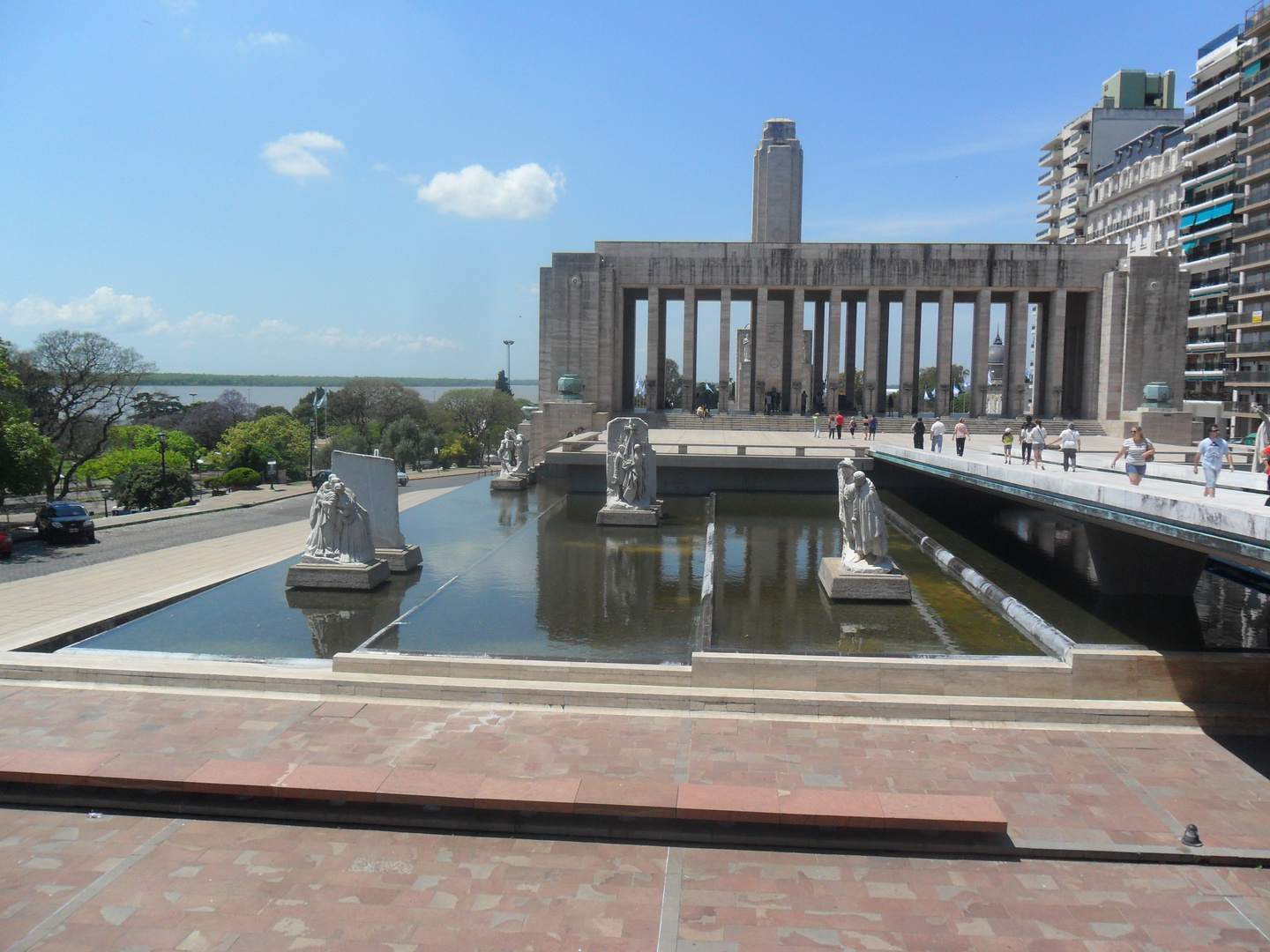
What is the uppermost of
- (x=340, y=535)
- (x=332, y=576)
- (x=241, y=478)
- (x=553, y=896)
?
(x=340, y=535)

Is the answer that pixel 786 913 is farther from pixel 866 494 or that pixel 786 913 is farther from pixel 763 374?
pixel 763 374

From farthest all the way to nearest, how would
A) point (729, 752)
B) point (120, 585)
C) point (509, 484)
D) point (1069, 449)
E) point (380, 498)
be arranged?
point (509, 484) → point (1069, 449) → point (120, 585) → point (380, 498) → point (729, 752)

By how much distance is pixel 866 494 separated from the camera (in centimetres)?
1294

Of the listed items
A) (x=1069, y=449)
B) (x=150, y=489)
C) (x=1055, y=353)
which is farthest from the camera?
(x=150, y=489)

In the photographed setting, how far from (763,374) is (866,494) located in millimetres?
28302

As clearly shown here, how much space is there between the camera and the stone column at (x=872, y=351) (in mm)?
40031

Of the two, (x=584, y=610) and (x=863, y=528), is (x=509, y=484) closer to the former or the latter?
(x=584, y=610)

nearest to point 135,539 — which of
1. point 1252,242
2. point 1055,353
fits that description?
point 1055,353

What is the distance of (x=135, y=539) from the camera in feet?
85.5

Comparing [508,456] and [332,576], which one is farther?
[508,456]

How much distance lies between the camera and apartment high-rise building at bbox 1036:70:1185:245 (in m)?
65.6

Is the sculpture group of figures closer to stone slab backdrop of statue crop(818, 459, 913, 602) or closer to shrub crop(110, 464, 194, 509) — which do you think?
stone slab backdrop of statue crop(818, 459, 913, 602)

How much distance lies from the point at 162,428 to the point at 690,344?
45035 millimetres

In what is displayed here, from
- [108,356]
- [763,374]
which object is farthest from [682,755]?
[108,356]
